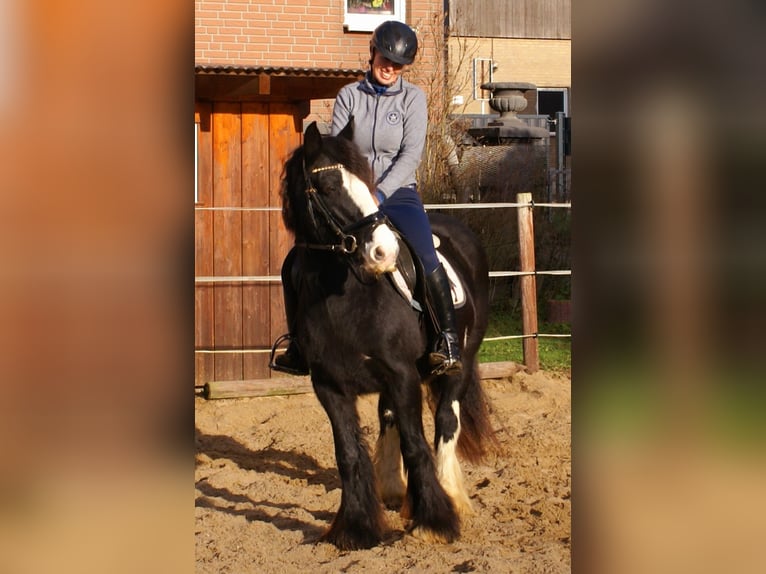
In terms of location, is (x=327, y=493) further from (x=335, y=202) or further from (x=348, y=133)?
(x=348, y=133)

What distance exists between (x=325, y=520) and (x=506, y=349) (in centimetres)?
582

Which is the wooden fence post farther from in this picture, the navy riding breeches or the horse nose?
the horse nose

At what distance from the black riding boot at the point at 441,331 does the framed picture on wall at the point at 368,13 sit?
8520 mm

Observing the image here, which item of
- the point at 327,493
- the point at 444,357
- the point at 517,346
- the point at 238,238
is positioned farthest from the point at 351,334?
the point at 517,346

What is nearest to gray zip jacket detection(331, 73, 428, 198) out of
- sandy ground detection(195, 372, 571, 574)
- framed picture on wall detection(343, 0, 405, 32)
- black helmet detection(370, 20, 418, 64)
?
black helmet detection(370, 20, 418, 64)

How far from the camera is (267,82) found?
25.1 feet

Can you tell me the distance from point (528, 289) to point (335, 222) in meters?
4.96

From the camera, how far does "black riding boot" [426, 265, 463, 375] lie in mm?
4668

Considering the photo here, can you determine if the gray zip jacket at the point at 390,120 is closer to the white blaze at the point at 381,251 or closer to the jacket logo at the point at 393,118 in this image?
the jacket logo at the point at 393,118
